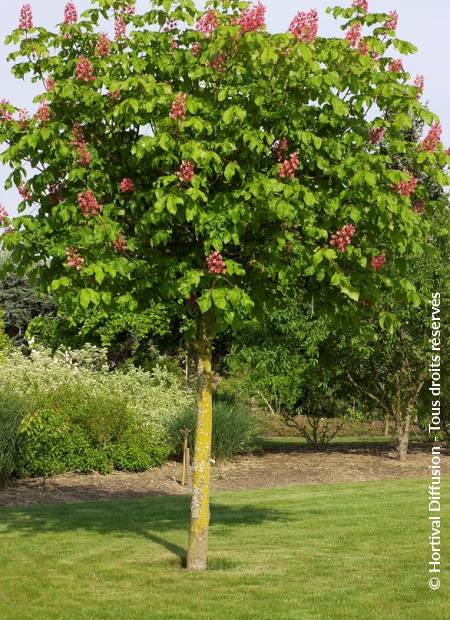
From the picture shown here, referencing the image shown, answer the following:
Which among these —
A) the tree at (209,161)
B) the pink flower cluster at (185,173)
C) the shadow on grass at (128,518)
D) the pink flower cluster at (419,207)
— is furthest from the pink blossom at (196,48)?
the shadow on grass at (128,518)

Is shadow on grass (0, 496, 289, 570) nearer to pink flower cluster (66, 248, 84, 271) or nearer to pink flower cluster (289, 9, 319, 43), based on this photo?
pink flower cluster (66, 248, 84, 271)

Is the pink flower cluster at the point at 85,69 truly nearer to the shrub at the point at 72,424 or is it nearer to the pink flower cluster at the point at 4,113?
the pink flower cluster at the point at 4,113

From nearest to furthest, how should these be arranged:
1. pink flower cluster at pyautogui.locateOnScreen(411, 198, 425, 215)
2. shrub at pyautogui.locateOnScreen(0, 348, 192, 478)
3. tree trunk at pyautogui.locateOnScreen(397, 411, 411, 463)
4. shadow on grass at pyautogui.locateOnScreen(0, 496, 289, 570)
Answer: pink flower cluster at pyautogui.locateOnScreen(411, 198, 425, 215) < shadow on grass at pyautogui.locateOnScreen(0, 496, 289, 570) < shrub at pyautogui.locateOnScreen(0, 348, 192, 478) < tree trunk at pyautogui.locateOnScreen(397, 411, 411, 463)

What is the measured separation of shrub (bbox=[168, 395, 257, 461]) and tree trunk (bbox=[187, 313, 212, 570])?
11333mm

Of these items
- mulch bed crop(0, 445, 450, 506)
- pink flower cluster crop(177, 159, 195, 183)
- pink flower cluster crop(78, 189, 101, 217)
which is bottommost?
mulch bed crop(0, 445, 450, 506)

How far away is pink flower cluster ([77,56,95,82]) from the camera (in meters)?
9.37

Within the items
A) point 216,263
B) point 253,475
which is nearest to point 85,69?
point 216,263

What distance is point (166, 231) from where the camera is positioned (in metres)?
8.93

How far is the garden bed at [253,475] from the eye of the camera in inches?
682

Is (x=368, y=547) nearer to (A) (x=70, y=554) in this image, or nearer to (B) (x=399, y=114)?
(A) (x=70, y=554)

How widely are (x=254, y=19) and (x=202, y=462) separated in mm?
4730

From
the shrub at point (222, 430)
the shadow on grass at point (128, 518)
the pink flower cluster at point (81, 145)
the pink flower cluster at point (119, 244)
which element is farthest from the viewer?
the shrub at point (222, 430)

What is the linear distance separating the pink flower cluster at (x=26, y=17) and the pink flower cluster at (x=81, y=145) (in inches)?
48.0

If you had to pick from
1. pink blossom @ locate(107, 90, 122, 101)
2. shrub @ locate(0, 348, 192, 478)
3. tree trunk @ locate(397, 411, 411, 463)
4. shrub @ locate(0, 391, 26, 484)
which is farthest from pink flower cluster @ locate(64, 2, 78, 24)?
tree trunk @ locate(397, 411, 411, 463)
